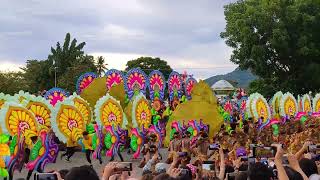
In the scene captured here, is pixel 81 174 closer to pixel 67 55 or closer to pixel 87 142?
pixel 87 142

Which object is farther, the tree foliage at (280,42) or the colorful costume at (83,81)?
the tree foliage at (280,42)

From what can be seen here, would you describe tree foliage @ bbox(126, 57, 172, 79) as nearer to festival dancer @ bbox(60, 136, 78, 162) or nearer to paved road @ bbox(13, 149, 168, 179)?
paved road @ bbox(13, 149, 168, 179)

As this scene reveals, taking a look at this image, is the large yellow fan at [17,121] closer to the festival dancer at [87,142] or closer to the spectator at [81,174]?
the festival dancer at [87,142]

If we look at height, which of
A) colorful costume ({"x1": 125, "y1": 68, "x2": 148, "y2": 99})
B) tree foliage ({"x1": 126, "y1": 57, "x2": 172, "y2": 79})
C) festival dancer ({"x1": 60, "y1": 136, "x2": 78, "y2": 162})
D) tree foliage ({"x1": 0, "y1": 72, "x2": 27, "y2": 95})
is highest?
tree foliage ({"x1": 126, "y1": 57, "x2": 172, "y2": 79})

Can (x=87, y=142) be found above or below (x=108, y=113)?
below

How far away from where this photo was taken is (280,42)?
28625 mm

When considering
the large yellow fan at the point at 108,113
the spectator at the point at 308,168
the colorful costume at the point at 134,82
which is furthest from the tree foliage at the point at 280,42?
the spectator at the point at 308,168

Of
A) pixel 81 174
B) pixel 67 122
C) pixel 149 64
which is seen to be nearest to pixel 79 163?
pixel 67 122

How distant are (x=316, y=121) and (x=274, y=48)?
11.6m

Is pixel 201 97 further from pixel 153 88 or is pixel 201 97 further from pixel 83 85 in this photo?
pixel 83 85

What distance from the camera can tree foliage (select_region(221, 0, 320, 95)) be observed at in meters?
28.9

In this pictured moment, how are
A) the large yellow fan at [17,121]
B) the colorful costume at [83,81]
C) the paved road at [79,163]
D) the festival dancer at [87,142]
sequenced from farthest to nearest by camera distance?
the colorful costume at [83,81]
the festival dancer at [87,142]
the paved road at [79,163]
the large yellow fan at [17,121]

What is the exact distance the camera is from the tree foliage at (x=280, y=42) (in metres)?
28.9

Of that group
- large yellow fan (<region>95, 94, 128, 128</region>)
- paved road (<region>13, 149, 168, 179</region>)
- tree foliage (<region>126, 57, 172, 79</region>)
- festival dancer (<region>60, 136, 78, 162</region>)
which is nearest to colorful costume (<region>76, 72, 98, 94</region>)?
paved road (<region>13, 149, 168, 179</region>)
